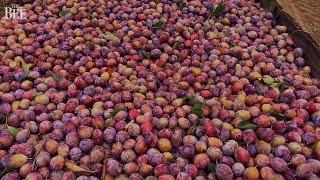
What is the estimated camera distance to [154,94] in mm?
2941

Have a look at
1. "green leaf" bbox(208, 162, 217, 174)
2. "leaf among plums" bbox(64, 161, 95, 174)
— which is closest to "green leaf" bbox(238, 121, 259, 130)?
"green leaf" bbox(208, 162, 217, 174)

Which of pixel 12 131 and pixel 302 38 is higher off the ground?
pixel 302 38

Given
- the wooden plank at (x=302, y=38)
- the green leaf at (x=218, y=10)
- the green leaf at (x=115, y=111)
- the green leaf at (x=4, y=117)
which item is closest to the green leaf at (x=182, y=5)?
the green leaf at (x=218, y=10)

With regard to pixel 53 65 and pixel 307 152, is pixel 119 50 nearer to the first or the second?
pixel 53 65

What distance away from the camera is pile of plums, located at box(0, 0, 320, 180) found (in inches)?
94.4

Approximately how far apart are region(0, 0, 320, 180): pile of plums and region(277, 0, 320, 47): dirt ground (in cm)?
17

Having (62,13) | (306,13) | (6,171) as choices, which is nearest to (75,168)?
(6,171)

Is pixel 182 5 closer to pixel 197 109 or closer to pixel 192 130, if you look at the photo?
pixel 197 109

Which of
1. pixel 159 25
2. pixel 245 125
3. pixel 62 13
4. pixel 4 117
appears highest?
pixel 245 125

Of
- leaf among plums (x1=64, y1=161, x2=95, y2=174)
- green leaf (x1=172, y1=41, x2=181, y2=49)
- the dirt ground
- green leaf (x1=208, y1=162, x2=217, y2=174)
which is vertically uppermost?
the dirt ground

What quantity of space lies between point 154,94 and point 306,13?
74.4 inches

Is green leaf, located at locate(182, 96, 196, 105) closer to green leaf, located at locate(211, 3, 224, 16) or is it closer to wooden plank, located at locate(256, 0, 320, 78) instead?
wooden plank, located at locate(256, 0, 320, 78)

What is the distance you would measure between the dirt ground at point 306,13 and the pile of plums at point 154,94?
0.17 metres

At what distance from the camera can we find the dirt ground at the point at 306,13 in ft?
11.5
